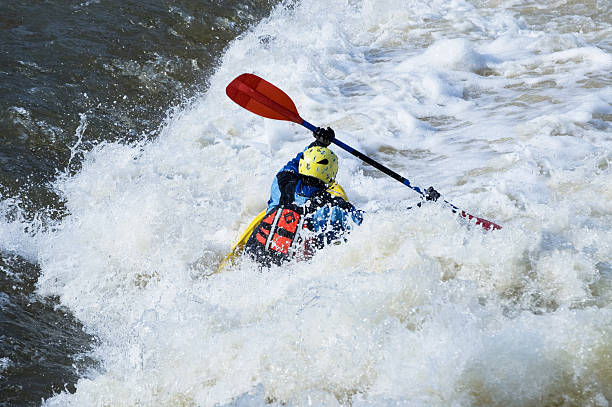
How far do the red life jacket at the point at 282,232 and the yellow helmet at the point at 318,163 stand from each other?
1.40ft

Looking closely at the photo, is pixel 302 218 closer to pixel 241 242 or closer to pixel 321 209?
pixel 321 209

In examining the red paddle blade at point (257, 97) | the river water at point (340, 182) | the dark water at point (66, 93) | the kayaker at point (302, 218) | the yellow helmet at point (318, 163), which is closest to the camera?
the river water at point (340, 182)

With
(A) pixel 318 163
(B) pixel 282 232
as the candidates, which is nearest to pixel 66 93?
(A) pixel 318 163

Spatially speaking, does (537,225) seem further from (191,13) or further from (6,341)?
(191,13)

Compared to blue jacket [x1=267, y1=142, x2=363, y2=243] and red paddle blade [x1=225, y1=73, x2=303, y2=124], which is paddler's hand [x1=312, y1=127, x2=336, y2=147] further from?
red paddle blade [x1=225, y1=73, x2=303, y2=124]

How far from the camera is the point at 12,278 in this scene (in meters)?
4.69

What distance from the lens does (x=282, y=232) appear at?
14.9ft

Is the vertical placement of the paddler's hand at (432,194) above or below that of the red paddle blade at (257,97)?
below

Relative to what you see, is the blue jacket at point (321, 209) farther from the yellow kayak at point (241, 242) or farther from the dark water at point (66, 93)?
the dark water at point (66, 93)

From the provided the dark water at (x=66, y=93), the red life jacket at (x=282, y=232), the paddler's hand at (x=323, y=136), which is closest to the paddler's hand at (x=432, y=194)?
the paddler's hand at (x=323, y=136)

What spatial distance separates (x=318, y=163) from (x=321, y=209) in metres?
0.41

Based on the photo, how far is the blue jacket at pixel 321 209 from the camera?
4.55 metres

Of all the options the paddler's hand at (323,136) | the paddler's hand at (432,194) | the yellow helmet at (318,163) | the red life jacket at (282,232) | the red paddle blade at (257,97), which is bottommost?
the red life jacket at (282,232)

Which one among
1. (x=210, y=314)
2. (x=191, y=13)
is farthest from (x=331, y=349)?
(x=191, y=13)
